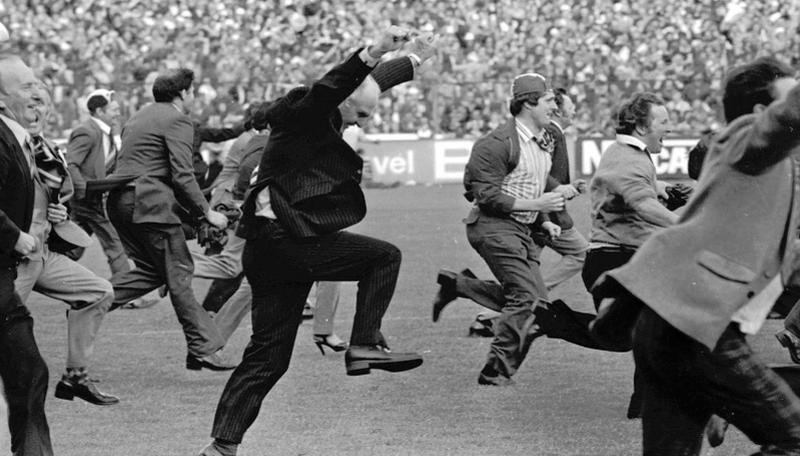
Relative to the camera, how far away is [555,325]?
24.8 ft

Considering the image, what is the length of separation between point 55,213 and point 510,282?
124 inches

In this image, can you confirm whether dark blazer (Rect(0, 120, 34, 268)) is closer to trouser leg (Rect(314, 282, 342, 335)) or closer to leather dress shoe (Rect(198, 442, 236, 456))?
leather dress shoe (Rect(198, 442, 236, 456))

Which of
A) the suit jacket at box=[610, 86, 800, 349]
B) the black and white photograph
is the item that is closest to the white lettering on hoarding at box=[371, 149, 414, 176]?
the black and white photograph

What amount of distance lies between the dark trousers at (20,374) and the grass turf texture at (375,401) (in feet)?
3.72

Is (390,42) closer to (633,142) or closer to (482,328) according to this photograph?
(633,142)

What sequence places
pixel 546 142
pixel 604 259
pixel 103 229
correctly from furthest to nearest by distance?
pixel 103 229 < pixel 546 142 < pixel 604 259

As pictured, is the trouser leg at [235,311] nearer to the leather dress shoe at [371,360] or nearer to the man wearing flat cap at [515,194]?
the man wearing flat cap at [515,194]

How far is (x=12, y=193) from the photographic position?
605 cm

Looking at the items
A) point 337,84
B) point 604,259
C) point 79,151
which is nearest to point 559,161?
point 604,259

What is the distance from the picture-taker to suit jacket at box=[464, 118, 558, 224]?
916 cm

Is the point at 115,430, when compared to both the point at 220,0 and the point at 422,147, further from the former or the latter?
the point at 220,0

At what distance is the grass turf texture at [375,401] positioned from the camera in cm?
721

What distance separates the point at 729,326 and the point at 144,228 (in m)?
5.89

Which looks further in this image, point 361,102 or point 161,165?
point 161,165
